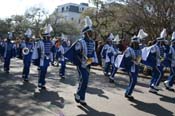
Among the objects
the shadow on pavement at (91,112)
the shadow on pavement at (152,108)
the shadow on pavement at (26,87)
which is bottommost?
the shadow on pavement at (26,87)

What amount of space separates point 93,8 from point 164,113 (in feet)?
109

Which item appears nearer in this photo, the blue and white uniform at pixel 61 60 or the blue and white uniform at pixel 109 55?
the blue and white uniform at pixel 61 60

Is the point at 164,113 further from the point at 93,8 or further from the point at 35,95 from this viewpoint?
the point at 93,8

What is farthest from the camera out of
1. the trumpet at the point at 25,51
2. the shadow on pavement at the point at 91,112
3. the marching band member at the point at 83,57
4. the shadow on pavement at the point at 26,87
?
the trumpet at the point at 25,51

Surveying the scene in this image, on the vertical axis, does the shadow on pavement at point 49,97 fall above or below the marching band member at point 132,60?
below

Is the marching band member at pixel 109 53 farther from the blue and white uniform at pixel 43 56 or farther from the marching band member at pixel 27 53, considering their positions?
the blue and white uniform at pixel 43 56

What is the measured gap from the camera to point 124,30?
36.6 m

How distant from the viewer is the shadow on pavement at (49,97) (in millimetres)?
10648

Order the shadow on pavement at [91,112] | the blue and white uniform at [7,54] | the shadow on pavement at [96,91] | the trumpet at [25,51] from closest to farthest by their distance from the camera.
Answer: the shadow on pavement at [91,112]
the shadow on pavement at [96,91]
the trumpet at [25,51]
the blue and white uniform at [7,54]

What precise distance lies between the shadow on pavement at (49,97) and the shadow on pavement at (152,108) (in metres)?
2.08

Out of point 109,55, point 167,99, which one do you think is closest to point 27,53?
point 109,55

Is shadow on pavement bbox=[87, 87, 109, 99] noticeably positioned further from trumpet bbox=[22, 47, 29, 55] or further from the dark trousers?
trumpet bbox=[22, 47, 29, 55]

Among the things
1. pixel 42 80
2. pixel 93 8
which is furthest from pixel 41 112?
pixel 93 8

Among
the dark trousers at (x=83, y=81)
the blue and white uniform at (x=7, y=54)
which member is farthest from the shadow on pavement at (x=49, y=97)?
the blue and white uniform at (x=7, y=54)
